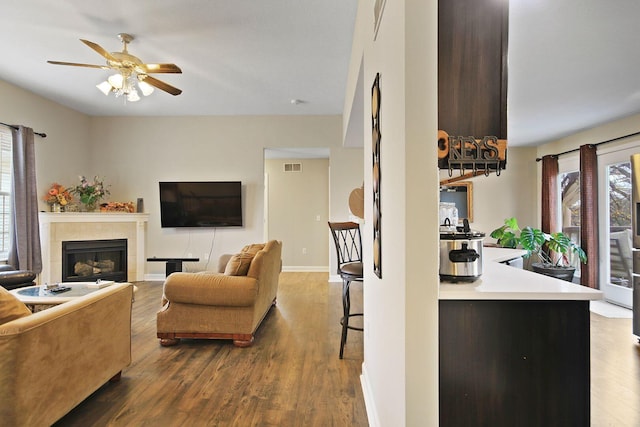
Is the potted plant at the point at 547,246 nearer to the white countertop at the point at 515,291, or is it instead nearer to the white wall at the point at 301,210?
the white wall at the point at 301,210

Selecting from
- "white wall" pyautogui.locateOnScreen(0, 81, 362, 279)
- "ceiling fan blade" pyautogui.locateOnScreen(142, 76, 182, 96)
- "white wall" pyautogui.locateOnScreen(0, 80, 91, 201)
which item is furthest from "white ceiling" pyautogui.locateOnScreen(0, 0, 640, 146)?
"white wall" pyautogui.locateOnScreen(0, 81, 362, 279)

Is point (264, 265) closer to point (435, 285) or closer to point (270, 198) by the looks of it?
point (435, 285)

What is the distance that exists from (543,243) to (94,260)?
23.4 ft

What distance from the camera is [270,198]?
285 inches

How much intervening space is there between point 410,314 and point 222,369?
1919 millimetres

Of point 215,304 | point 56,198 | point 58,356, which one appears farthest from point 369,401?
point 56,198

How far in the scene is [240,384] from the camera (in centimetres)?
231

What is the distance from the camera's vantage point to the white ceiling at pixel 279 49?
279 cm

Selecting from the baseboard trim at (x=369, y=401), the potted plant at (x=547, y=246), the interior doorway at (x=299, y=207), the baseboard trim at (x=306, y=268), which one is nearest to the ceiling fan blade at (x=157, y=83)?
the baseboard trim at (x=369, y=401)

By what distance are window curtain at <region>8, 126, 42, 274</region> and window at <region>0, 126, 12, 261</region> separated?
72mm

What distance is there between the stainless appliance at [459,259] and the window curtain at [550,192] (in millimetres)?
5764

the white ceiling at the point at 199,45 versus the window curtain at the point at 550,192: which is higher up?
the white ceiling at the point at 199,45

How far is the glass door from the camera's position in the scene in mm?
4641

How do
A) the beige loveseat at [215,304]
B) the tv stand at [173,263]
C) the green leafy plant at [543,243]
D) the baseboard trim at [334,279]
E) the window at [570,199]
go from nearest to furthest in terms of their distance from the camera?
the beige loveseat at [215,304]
the green leafy plant at [543,243]
the tv stand at [173,263]
the window at [570,199]
the baseboard trim at [334,279]
